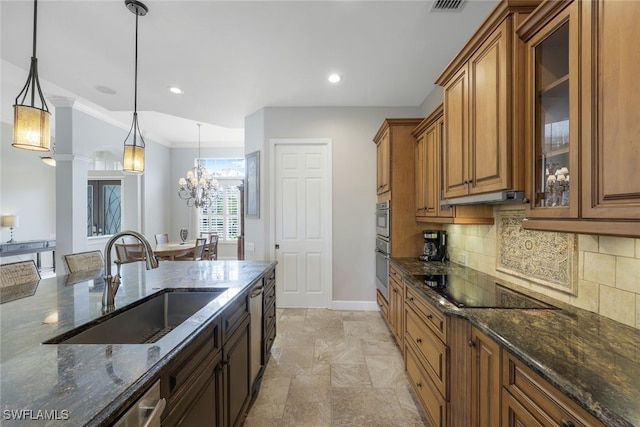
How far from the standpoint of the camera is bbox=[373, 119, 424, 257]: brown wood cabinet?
298 centimetres

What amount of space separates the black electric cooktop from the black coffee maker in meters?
0.73

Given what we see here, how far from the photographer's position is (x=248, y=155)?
4.07m

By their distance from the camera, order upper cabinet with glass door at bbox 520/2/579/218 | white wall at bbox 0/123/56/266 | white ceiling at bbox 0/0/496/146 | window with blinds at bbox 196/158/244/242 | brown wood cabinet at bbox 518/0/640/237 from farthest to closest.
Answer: window with blinds at bbox 196/158/244/242, white wall at bbox 0/123/56/266, white ceiling at bbox 0/0/496/146, upper cabinet with glass door at bbox 520/2/579/218, brown wood cabinet at bbox 518/0/640/237

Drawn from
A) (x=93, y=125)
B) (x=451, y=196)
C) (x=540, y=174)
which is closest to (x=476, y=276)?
(x=451, y=196)

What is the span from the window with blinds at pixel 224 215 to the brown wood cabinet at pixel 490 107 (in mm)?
6325

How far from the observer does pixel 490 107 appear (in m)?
1.52

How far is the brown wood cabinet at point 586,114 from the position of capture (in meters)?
0.87

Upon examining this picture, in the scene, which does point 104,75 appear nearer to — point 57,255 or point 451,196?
point 57,255

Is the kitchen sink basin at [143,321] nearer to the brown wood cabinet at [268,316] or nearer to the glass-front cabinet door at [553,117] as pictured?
the brown wood cabinet at [268,316]

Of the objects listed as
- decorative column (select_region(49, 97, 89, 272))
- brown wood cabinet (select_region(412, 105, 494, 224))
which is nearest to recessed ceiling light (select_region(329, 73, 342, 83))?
brown wood cabinet (select_region(412, 105, 494, 224))

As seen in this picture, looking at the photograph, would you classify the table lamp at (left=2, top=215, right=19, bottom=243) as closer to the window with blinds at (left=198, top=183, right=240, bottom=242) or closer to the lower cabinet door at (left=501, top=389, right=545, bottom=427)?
the window with blinds at (left=198, top=183, right=240, bottom=242)

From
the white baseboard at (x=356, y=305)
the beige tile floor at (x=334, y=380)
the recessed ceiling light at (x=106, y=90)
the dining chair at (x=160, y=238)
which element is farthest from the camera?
the dining chair at (x=160, y=238)

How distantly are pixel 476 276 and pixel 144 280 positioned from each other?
2.55m

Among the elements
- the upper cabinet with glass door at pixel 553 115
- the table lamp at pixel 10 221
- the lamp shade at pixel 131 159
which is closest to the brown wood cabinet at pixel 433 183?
the upper cabinet with glass door at pixel 553 115
